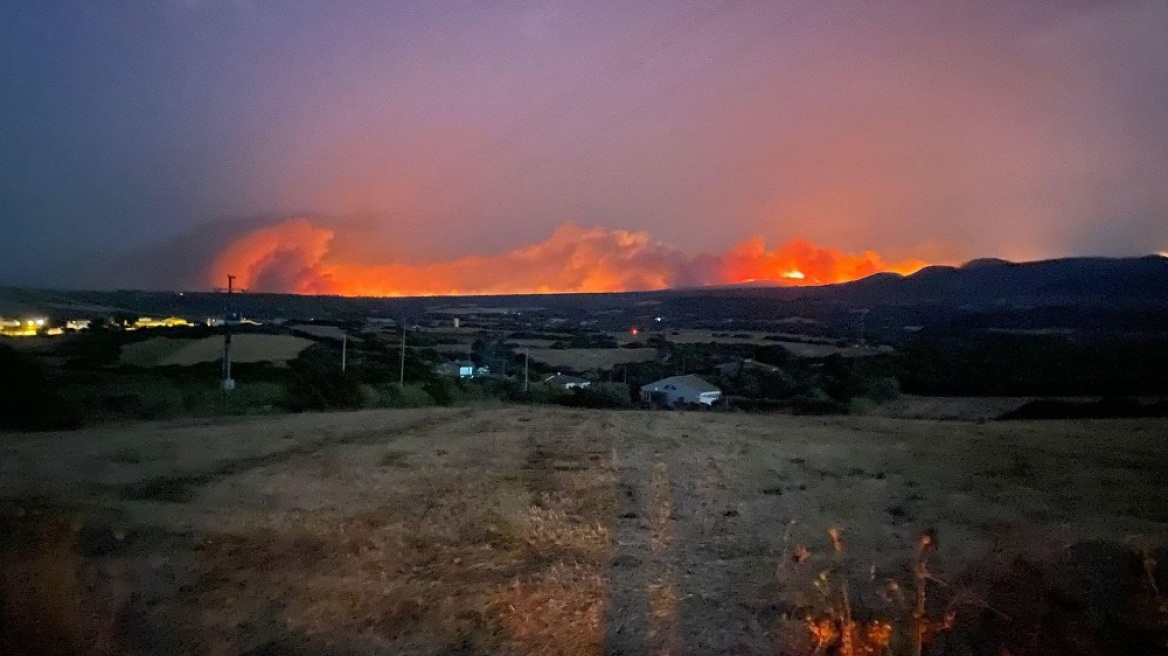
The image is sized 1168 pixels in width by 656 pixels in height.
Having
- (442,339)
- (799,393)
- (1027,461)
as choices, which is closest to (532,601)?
(1027,461)

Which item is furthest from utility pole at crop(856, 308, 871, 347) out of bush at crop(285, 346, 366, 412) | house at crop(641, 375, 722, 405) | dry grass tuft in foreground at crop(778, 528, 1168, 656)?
dry grass tuft in foreground at crop(778, 528, 1168, 656)

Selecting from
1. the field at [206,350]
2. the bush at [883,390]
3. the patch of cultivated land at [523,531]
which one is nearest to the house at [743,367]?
the bush at [883,390]

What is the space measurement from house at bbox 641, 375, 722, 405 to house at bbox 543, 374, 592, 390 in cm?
259

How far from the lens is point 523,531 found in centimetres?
1134

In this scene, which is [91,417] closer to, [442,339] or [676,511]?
[676,511]

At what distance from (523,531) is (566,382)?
31594mm

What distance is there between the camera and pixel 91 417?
25656 mm

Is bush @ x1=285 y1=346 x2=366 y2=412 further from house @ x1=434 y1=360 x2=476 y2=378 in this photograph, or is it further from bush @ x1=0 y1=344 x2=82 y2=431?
house @ x1=434 y1=360 x2=476 y2=378

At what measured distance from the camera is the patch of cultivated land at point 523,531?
7.98 metres

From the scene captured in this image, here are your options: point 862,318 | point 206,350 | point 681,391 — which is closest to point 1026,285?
point 862,318

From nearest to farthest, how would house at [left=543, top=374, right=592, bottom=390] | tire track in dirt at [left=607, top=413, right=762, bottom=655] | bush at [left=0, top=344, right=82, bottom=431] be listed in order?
tire track in dirt at [left=607, top=413, right=762, bottom=655]
bush at [left=0, top=344, right=82, bottom=431]
house at [left=543, top=374, right=592, bottom=390]

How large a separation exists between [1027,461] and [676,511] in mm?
7467

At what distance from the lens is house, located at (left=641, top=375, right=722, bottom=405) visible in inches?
1462

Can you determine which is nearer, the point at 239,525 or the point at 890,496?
the point at 239,525
